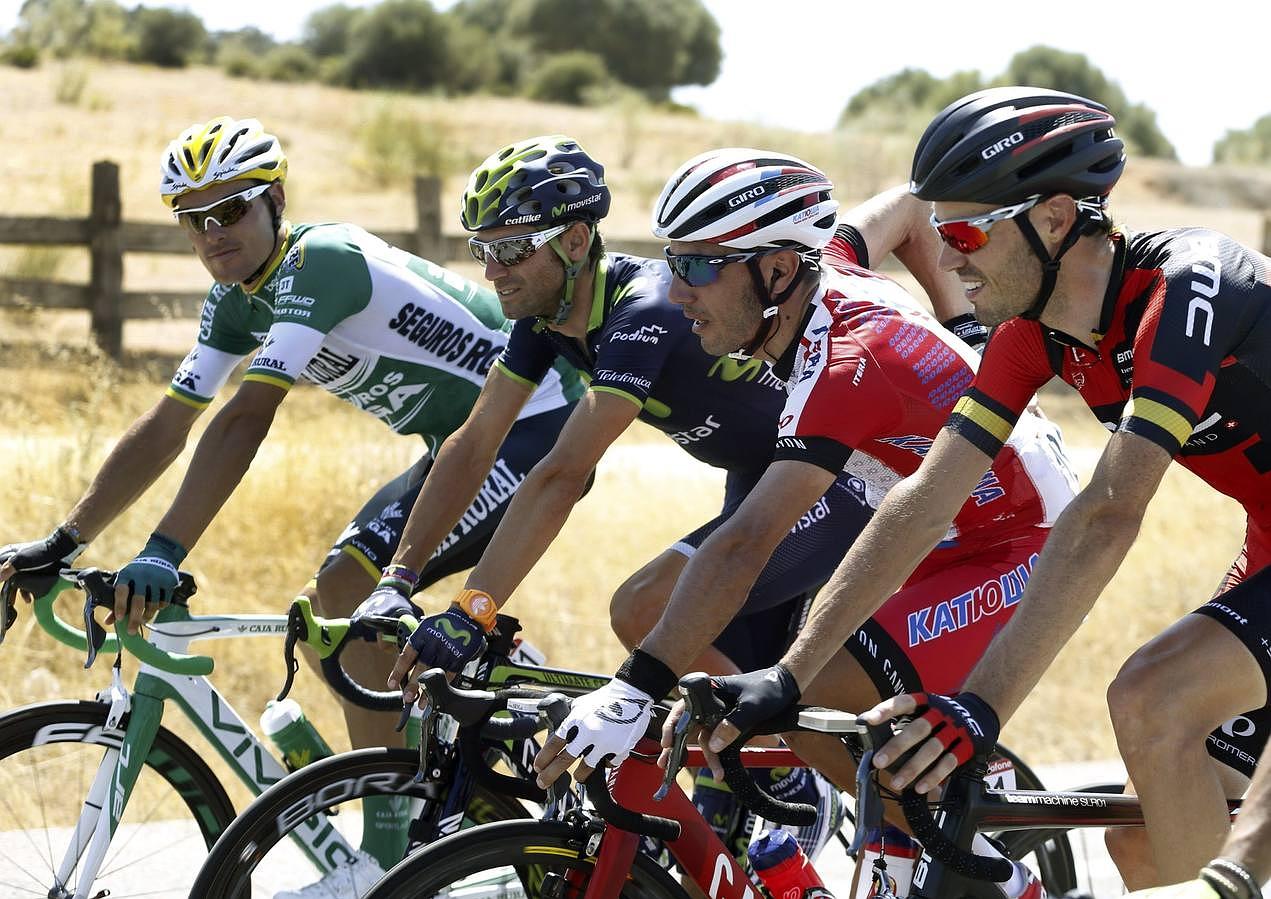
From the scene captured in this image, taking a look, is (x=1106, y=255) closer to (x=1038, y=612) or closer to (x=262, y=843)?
(x=1038, y=612)

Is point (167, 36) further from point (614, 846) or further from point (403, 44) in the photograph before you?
point (614, 846)

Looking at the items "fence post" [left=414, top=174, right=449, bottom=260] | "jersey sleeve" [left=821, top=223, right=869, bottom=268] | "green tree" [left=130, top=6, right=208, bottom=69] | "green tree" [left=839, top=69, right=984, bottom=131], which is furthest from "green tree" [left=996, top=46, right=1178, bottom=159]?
"jersey sleeve" [left=821, top=223, right=869, bottom=268]

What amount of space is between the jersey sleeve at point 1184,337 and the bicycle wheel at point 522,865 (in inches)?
51.2

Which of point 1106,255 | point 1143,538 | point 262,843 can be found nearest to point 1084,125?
point 1106,255

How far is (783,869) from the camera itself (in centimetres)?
324

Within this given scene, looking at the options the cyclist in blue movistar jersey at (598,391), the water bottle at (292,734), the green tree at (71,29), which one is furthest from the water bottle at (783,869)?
the green tree at (71,29)

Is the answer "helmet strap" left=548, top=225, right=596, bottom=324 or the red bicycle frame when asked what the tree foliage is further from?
the red bicycle frame

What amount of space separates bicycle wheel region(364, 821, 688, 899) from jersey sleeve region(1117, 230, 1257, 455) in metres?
1.30

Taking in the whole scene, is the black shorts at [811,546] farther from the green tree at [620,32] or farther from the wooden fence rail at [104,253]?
the green tree at [620,32]

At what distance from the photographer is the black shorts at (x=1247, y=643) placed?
9.58ft

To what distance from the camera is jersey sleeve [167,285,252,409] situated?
15.0 feet

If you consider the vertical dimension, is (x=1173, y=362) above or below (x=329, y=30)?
above

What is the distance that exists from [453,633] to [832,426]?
979mm

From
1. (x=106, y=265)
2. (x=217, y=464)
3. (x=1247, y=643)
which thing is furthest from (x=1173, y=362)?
(x=106, y=265)
